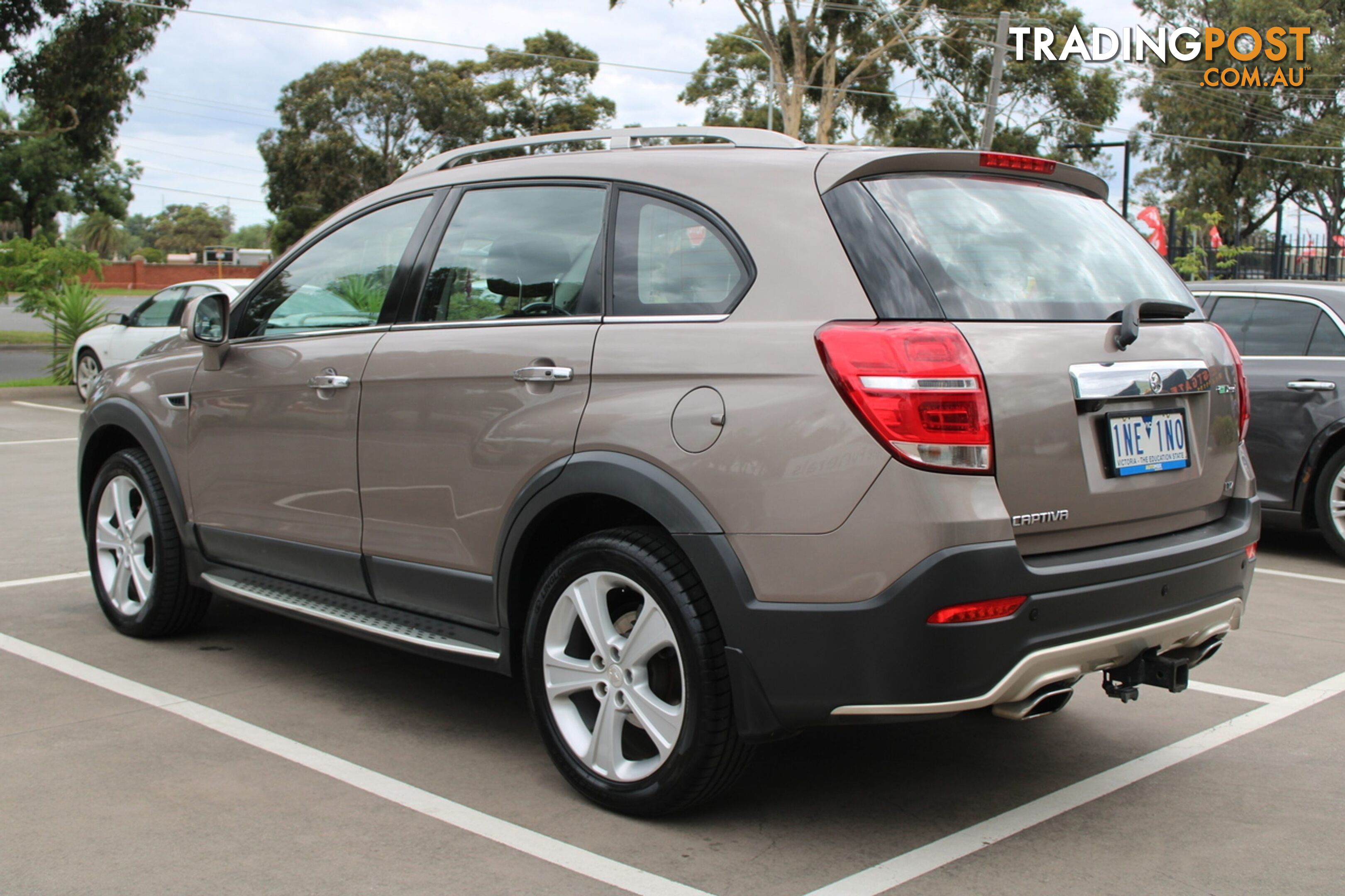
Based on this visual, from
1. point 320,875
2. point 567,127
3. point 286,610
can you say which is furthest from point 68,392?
point 567,127

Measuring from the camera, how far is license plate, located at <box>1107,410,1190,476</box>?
3398mm

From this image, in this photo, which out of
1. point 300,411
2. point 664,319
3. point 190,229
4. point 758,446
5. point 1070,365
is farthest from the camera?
point 190,229

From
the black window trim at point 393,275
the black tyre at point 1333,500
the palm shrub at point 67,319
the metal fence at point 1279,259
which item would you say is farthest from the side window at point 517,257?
the metal fence at point 1279,259

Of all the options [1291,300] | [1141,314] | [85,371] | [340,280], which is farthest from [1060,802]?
[85,371]

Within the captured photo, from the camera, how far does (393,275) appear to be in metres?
4.48

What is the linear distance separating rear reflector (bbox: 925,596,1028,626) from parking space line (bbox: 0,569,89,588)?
5.18m

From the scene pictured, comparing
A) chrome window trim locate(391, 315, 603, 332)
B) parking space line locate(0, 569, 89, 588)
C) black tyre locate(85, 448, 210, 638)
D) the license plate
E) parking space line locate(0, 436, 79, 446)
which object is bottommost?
parking space line locate(0, 569, 89, 588)

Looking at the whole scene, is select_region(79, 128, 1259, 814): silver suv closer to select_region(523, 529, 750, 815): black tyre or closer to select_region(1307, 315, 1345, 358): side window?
select_region(523, 529, 750, 815): black tyre

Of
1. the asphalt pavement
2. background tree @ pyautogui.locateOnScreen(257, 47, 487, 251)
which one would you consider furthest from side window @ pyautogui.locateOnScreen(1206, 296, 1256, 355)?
background tree @ pyautogui.locateOnScreen(257, 47, 487, 251)

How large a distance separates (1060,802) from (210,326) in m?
3.45

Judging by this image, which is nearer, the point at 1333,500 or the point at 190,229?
the point at 1333,500

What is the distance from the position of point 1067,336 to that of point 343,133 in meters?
57.9

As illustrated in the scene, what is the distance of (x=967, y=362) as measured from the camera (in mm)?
3131

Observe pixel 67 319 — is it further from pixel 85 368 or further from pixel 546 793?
pixel 546 793
